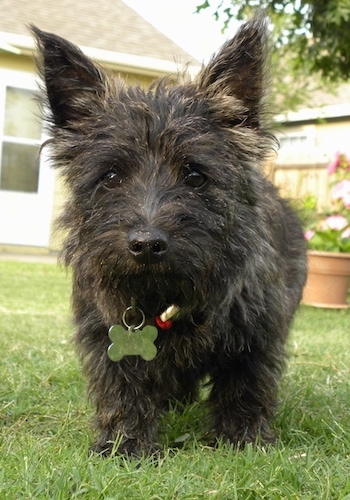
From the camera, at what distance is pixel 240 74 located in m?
3.42

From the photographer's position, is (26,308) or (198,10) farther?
(198,10)

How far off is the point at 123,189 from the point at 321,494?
55.5 inches

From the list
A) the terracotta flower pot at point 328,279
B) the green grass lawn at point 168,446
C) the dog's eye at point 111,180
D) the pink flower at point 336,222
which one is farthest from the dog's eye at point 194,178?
the pink flower at point 336,222

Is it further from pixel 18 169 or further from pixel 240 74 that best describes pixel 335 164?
pixel 240 74

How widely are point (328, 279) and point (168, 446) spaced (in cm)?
627

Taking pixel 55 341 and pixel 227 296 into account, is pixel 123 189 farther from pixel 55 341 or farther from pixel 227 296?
A: pixel 55 341

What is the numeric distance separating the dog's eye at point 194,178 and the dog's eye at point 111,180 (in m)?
0.29

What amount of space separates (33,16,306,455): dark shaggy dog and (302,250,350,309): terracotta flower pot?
19.2 ft

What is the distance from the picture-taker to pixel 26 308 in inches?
319

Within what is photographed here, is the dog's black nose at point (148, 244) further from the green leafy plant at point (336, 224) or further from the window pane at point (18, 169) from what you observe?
the window pane at point (18, 169)

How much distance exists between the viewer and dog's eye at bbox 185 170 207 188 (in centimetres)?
311

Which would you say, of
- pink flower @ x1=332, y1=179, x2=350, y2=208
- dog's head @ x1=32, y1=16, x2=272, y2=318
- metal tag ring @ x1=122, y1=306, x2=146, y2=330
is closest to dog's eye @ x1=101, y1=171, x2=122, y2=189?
dog's head @ x1=32, y1=16, x2=272, y2=318

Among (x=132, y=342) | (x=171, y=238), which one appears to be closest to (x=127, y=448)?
(x=132, y=342)

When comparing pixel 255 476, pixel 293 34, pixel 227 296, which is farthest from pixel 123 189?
pixel 293 34
